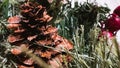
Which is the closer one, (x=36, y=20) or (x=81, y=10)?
(x=36, y=20)

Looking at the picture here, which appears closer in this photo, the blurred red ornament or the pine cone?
the pine cone

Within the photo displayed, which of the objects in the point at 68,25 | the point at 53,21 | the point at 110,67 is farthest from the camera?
the point at 68,25

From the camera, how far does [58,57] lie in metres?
0.86

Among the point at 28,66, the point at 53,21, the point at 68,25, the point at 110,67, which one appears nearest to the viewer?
the point at 110,67

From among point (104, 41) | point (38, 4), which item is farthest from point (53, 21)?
point (104, 41)

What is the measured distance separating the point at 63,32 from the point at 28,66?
0.22 metres

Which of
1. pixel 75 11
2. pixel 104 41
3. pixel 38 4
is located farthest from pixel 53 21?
pixel 104 41

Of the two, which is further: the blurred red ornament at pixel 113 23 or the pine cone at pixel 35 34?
the blurred red ornament at pixel 113 23

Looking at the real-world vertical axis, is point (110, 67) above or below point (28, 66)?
above

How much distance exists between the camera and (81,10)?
114cm

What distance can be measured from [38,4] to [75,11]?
0.80ft

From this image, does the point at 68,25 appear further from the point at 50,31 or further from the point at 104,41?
the point at 104,41

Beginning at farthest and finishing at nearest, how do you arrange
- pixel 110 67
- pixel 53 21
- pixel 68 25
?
pixel 68 25 → pixel 53 21 → pixel 110 67

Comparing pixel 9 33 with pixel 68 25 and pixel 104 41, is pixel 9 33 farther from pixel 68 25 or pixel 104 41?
pixel 104 41
